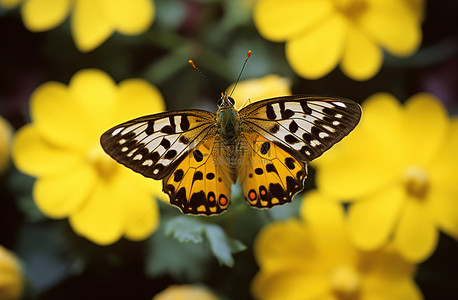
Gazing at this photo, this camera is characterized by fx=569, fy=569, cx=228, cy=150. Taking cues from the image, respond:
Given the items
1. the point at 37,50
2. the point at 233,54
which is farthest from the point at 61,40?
the point at 233,54

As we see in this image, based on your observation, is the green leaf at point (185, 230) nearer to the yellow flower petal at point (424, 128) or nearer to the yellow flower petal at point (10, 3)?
the yellow flower petal at point (424, 128)

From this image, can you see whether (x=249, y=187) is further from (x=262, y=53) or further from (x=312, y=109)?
(x=262, y=53)

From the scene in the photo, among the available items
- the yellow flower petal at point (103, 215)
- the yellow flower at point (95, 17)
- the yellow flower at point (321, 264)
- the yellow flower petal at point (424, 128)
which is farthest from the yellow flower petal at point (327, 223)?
the yellow flower at point (95, 17)

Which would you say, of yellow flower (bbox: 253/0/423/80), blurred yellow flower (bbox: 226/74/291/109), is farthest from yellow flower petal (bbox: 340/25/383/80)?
blurred yellow flower (bbox: 226/74/291/109)

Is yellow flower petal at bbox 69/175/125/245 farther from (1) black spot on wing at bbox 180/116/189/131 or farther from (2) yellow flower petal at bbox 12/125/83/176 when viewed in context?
(1) black spot on wing at bbox 180/116/189/131

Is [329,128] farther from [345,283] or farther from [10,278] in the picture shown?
[10,278]

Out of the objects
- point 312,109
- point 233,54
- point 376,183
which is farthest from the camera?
point 233,54

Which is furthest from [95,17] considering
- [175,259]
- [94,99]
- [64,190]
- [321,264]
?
[321,264]

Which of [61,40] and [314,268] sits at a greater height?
[61,40]
